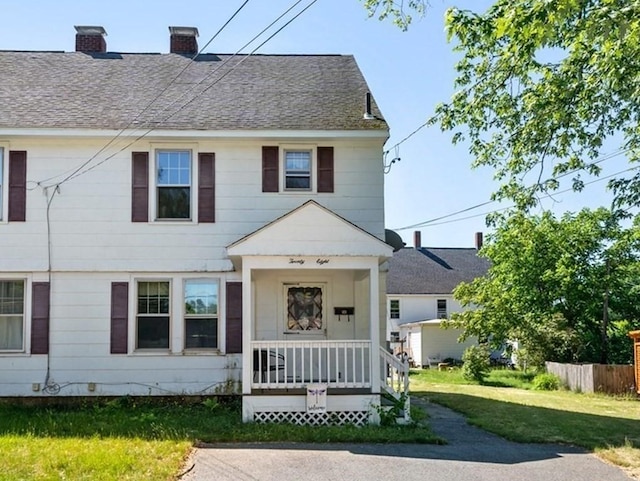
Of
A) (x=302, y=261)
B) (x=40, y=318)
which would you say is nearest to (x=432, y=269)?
(x=40, y=318)

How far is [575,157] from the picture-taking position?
1245 cm

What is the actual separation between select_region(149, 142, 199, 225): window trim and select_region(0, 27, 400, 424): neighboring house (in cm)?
2

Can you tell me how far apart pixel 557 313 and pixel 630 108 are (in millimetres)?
19217

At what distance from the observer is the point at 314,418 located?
12.2 meters

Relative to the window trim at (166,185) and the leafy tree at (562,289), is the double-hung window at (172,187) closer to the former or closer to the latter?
the window trim at (166,185)

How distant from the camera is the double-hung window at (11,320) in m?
14.2

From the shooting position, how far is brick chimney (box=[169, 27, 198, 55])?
60.2 feet

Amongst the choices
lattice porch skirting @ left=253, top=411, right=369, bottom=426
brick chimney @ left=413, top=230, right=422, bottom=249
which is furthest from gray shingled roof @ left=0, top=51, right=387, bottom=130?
brick chimney @ left=413, top=230, right=422, bottom=249

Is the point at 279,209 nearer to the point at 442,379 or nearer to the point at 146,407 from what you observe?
the point at 146,407

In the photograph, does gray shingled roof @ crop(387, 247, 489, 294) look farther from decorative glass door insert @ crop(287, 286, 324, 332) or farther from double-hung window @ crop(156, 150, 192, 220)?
double-hung window @ crop(156, 150, 192, 220)

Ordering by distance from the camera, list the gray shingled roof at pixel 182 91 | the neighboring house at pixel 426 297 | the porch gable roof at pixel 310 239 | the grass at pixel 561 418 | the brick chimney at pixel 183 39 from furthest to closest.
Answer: the neighboring house at pixel 426 297, the brick chimney at pixel 183 39, the gray shingled roof at pixel 182 91, the porch gable roof at pixel 310 239, the grass at pixel 561 418

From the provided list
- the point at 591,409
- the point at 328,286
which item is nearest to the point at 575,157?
the point at 328,286

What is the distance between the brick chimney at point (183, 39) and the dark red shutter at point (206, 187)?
4942mm

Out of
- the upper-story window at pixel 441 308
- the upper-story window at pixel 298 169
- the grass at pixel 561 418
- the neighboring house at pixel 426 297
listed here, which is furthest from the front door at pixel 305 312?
the upper-story window at pixel 441 308
